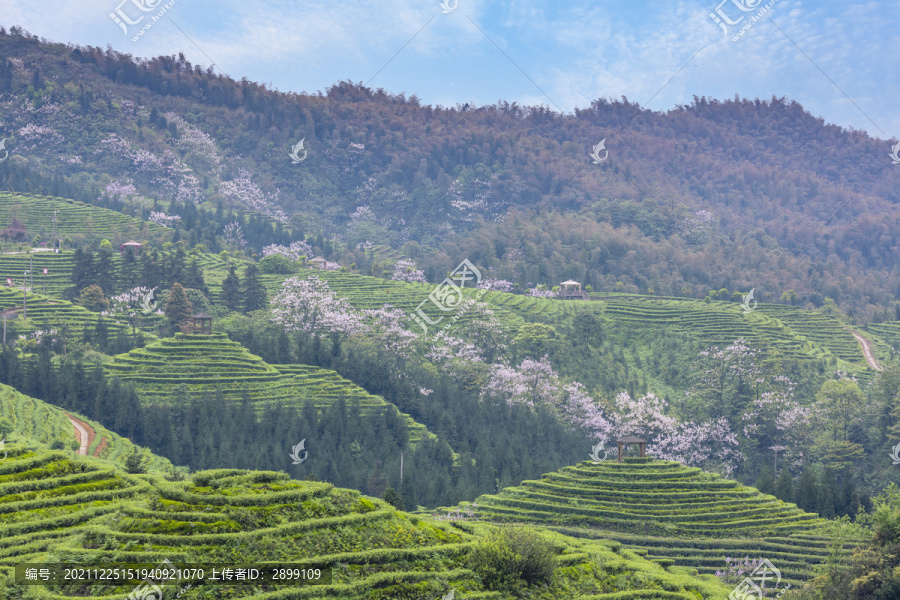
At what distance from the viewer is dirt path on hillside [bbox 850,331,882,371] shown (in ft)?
260

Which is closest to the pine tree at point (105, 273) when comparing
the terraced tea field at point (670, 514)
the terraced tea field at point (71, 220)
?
the terraced tea field at point (71, 220)

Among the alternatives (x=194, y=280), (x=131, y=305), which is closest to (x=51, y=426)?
(x=131, y=305)

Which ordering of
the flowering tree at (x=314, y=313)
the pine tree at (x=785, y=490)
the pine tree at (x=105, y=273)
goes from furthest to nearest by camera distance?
1. the pine tree at (x=105, y=273)
2. the flowering tree at (x=314, y=313)
3. the pine tree at (x=785, y=490)

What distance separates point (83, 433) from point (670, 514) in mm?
30588

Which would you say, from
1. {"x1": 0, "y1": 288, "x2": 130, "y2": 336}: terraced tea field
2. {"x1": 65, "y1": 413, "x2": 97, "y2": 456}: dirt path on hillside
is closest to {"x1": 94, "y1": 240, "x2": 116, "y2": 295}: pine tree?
{"x1": 0, "y1": 288, "x2": 130, "y2": 336}: terraced tea field

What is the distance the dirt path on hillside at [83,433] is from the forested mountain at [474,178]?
50148 mm

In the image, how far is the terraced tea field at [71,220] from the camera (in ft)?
294

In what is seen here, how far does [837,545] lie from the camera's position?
32.8 meters

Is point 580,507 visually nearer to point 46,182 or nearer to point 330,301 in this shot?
point 330,301

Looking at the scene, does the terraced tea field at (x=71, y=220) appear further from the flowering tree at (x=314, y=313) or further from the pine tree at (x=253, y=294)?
the flowering tree at (x=314, y=313)

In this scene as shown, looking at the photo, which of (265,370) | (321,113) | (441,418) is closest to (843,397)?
(441,418)

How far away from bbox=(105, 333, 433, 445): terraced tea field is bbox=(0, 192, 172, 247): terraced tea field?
109ft

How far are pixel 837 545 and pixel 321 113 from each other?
461 feet

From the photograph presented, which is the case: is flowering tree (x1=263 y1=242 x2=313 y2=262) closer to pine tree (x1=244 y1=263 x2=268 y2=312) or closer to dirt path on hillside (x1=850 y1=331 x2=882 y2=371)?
pine tree (x1=244 y1=263 x2=268 y2=312)
